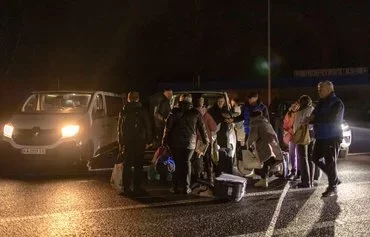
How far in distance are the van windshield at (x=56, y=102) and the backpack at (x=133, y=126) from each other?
3.77 m

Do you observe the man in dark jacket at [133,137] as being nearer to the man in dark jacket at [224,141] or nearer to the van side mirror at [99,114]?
the man in dark jacket at [224,141]

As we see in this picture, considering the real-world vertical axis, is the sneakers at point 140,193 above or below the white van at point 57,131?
below

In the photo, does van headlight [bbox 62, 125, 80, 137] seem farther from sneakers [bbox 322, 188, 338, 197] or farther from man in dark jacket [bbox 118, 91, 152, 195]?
sneakers [bbox 322, 188, 338, 197]

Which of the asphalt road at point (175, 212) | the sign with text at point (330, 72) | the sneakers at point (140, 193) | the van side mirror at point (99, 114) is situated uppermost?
the sign with text at point (330, 72)

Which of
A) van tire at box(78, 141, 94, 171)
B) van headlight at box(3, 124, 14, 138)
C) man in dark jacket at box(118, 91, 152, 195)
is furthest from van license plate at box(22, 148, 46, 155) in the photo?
man in dark jacket at box(118, 91, 152, 195)

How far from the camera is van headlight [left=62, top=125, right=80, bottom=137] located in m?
12.1

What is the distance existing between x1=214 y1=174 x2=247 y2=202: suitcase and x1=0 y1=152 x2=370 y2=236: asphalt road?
0.14 m

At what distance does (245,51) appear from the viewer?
58.1 m

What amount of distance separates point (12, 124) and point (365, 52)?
55.0m

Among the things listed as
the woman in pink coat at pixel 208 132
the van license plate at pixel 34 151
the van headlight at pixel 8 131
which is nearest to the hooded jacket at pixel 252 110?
the woman in pink coat at pixel 208 132

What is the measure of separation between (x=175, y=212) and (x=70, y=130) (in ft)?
15.8

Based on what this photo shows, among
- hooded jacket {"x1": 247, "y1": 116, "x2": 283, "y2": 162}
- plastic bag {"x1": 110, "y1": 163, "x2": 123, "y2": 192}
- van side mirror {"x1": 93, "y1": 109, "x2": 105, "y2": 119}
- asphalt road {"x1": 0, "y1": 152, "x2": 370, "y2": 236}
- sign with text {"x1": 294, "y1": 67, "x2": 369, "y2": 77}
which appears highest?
sign with text {"x1": 294, "y1": 67, "x2": 369, "y2": 77}

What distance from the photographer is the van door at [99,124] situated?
42.1 feet

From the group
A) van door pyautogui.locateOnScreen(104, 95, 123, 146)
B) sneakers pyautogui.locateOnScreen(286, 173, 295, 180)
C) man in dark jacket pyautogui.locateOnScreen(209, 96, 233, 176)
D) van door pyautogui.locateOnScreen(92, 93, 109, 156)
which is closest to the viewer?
man in dark jacket pyautogui.locateOnScreen(209, 96, 233, 176)
